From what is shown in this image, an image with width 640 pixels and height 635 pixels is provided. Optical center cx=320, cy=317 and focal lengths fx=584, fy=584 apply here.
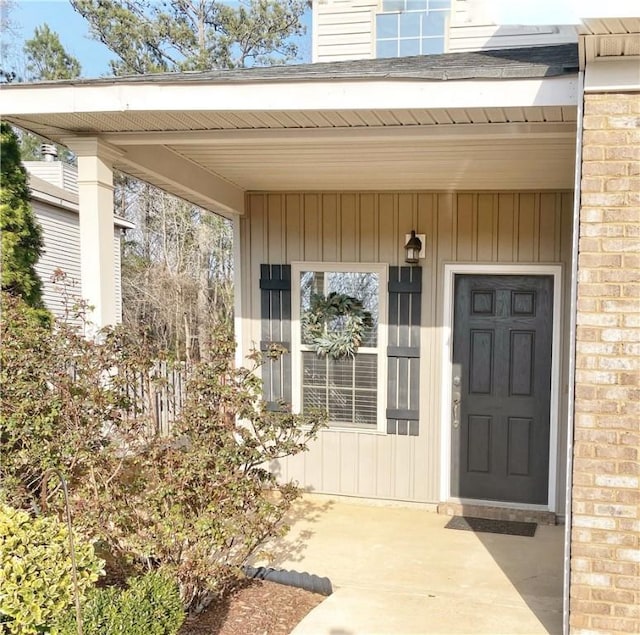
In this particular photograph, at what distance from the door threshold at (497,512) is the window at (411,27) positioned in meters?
4.34

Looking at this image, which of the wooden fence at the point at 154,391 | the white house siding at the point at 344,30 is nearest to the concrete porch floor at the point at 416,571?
the wooden fence at the point at 154,391

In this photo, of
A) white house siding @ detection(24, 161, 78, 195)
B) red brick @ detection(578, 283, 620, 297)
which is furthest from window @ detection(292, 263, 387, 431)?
white house siding @ detection(24, 161, 78, 195)

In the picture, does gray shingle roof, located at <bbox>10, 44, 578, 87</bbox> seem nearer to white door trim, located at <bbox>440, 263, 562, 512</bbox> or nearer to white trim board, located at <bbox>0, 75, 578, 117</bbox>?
white trim board, located at <bbox>0, 75, 578, 117</bbox>

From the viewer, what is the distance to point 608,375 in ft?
7.78

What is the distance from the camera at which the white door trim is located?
4.40 m

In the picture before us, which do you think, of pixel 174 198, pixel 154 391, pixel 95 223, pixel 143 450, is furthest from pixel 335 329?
pixel 174 198

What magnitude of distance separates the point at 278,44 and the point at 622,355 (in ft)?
37.7

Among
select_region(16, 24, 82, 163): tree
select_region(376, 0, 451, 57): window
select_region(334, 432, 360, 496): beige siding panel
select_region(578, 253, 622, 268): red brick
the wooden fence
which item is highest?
select_region(16, 24, 82, 163): tree

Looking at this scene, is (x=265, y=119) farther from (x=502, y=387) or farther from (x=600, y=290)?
(x=502, y=387)

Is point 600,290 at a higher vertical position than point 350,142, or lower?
A: lower

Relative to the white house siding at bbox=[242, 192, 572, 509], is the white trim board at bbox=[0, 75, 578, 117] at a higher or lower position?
higher

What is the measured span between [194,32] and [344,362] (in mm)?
9954

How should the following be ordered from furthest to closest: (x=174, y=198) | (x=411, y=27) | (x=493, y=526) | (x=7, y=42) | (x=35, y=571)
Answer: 1. (x=174, y=198)
2. (x=7, y=42)
3. (x=411, y=27)
4. (x=493, y=526)
5. (x=35, y=571)

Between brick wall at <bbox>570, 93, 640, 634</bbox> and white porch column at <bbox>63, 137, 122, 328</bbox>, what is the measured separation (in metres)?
2.35
